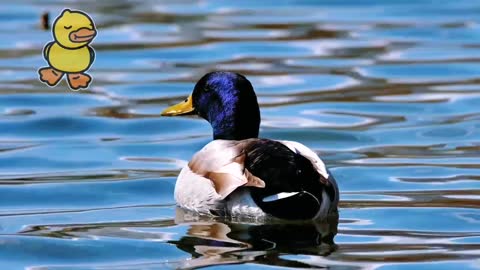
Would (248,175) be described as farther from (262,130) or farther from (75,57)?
(262,130)

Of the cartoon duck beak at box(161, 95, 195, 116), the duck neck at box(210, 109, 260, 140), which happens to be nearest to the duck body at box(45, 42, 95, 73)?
the cartoon duck beak at box(161, 95, 195, 116)

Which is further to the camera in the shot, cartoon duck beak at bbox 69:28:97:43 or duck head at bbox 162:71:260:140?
duck head at bbox 162:71:260:140

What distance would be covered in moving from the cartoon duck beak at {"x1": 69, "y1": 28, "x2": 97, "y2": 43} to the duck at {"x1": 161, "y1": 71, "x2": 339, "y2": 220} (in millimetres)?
1009

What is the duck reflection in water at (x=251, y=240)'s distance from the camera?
327 inches

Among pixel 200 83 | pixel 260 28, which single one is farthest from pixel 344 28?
pixel 200 83

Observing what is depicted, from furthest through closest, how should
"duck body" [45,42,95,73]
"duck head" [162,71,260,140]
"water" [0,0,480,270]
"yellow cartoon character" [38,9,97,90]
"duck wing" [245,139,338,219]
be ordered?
"duck head" [162,71,260,140]
"duck body" [45,42,95,73]
"yellow cartoon character" [38,9,97,90]
"duck wing" [245,139,338,219]
"water" [0,0,480,270]

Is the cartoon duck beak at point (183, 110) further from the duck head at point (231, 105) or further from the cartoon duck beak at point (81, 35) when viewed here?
the cartoon duck beak at point (81, 35)

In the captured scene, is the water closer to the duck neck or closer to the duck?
the duck

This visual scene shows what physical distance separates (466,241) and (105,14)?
10756 mm

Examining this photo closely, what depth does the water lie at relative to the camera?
28.4 feet

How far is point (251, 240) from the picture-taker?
29.0 ft

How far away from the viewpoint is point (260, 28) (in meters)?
18.0

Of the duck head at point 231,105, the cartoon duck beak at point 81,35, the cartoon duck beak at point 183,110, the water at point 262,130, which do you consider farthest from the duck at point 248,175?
the cartoon duck beak at point 81,35

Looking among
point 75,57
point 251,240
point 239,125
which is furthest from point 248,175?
point 75,57
